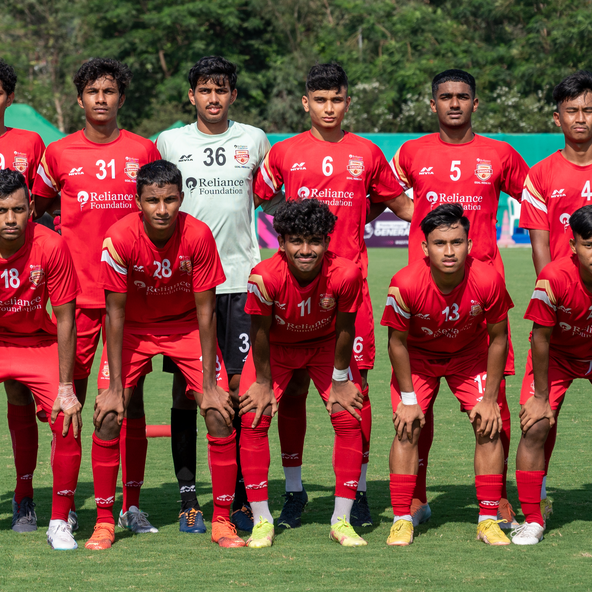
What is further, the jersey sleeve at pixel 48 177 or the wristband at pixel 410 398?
the jersey sleeve at pixel 48 177

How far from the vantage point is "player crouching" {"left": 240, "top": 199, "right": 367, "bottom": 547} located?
179 inches

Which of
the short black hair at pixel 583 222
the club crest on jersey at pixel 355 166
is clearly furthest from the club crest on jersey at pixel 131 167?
the short black hair at pixel 583 222

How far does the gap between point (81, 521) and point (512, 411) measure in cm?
394

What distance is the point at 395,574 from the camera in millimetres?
4043

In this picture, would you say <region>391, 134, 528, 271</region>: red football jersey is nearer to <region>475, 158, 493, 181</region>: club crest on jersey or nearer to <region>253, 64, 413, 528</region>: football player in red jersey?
<region>475, 158, 493, 181</region>: club crest on jersey

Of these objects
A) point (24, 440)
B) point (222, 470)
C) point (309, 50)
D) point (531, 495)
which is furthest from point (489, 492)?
point (309, 50)

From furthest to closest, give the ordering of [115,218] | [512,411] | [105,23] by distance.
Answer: [105,23] → [512,411] → [115,218]

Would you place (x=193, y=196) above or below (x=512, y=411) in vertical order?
above

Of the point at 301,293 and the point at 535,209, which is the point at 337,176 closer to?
the point at 301,293

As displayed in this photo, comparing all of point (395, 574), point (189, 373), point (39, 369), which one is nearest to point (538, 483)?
point (395, 574)

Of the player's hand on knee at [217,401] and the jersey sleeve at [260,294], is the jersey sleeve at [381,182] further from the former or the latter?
the player's hand on knee at [217,401]

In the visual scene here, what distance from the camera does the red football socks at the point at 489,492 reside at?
464cm

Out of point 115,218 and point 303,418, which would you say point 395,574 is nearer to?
point 303,418

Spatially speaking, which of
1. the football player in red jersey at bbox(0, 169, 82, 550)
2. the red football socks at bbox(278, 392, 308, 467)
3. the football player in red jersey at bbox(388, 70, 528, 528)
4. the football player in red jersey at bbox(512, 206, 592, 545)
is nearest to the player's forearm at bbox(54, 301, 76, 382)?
the football player in red jersey at bbox(0, 169, 82, 550)
